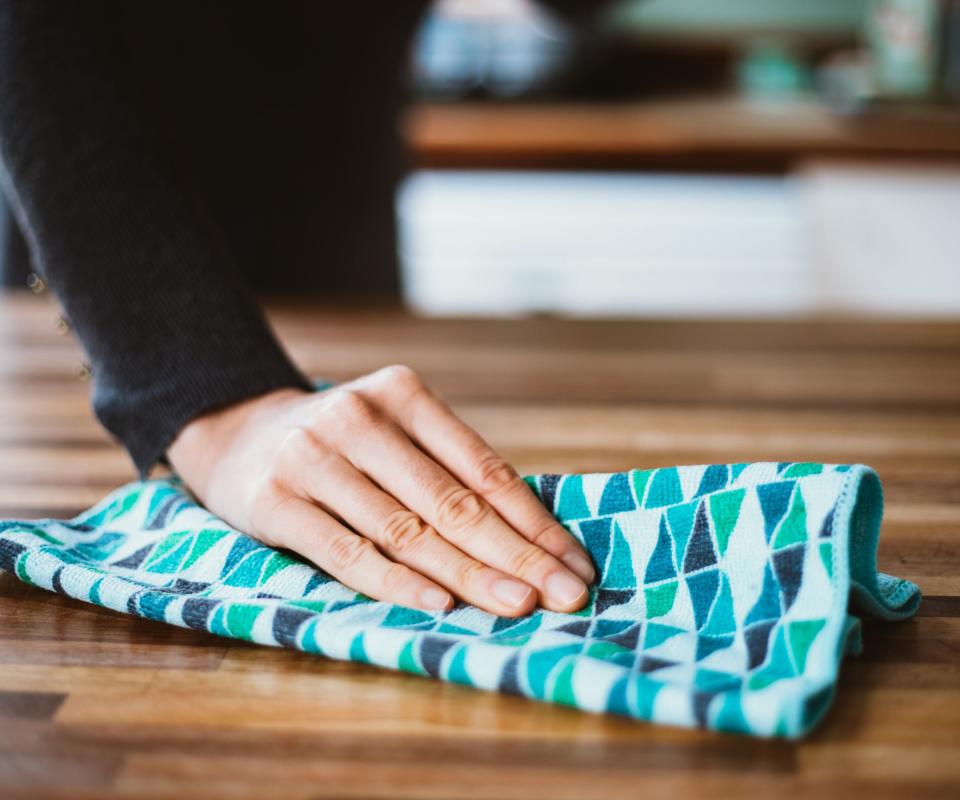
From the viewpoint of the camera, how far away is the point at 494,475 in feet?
1.62

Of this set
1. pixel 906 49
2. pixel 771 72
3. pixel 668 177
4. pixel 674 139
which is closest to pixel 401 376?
pixel 674 139

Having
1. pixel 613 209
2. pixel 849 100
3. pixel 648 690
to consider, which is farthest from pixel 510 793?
pixel 849 100

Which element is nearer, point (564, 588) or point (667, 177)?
point (564, 588)

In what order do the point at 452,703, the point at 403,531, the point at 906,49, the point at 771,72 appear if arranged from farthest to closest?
the point at 771,72 < the point at 906,49 < the point at 403,531 < the point at 452,703

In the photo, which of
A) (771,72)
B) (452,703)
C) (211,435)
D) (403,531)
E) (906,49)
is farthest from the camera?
(771,72)

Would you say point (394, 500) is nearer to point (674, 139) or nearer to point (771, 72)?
point (674, 139)

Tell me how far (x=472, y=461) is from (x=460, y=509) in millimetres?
28

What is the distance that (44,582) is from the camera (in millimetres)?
462

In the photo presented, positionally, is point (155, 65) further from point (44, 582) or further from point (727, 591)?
point (727, 591)

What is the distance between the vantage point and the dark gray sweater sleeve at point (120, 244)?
0.60m

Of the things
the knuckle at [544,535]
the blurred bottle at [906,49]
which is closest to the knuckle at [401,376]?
the knuckle at [544,535]

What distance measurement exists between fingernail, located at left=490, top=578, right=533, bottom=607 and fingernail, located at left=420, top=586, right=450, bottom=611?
19 mm

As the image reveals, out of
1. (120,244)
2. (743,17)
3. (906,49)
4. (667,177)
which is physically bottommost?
(667,177)

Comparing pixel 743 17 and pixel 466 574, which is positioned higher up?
pixel 743 17
